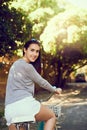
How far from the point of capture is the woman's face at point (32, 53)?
4184 millimetres

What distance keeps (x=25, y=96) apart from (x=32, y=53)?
494mm

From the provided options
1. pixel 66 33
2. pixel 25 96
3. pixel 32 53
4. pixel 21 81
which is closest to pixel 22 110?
pixel 25 96

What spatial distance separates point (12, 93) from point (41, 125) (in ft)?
2.34

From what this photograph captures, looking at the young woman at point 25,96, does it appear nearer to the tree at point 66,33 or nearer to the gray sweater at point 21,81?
the gray sweater at point 21,81

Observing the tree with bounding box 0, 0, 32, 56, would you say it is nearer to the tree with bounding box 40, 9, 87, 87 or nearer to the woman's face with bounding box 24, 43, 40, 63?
the woman's face with bounding box 24, 43, 40, 63

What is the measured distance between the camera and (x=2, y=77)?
23.7 metres

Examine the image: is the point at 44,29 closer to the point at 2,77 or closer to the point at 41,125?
the point at 2,77

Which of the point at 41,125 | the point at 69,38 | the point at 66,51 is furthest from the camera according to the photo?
the point at 66,51

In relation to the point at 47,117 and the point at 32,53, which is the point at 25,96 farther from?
the point at 32,53

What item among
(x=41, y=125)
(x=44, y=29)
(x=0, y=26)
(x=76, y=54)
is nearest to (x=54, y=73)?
(x=76, y=54)

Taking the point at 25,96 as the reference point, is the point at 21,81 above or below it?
above

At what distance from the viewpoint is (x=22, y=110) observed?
3924 mm

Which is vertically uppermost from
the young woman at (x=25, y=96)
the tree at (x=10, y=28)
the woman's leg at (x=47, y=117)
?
the tree at (x=10, y=28)

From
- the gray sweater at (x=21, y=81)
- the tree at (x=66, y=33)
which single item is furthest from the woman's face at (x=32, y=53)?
the tree at (x=66, y=33)
